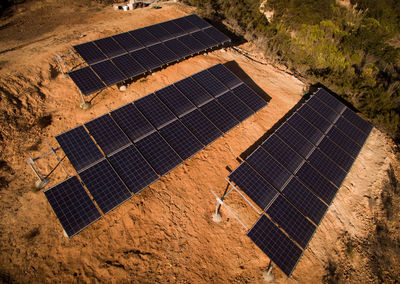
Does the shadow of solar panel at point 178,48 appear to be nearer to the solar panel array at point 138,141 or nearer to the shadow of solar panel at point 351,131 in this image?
the solar panel array at point 138,141

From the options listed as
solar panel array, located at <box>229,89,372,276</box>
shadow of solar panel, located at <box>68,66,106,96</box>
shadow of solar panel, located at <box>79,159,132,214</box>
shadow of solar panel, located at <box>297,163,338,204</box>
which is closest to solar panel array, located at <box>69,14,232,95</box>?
shadow of solar panel, located at <box>68,66,106,96</box>

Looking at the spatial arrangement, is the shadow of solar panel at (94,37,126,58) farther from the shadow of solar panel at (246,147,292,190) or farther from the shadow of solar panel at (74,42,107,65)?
the shadow of solar panel at (246,147,292,190)

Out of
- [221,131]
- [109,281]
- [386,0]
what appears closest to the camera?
[109,281]

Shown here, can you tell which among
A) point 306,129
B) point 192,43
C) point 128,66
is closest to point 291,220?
point 306,129

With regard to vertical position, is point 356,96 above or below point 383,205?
above

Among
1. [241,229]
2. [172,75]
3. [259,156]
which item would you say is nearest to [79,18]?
[172,75]

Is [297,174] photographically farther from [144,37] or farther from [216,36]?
[144,37]

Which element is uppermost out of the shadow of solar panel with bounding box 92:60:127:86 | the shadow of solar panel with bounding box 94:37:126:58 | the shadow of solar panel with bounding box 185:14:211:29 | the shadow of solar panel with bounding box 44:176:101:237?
the shadow of solar panel with bounding box 185:14:211:29

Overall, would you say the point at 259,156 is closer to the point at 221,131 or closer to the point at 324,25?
the point at 221,131
